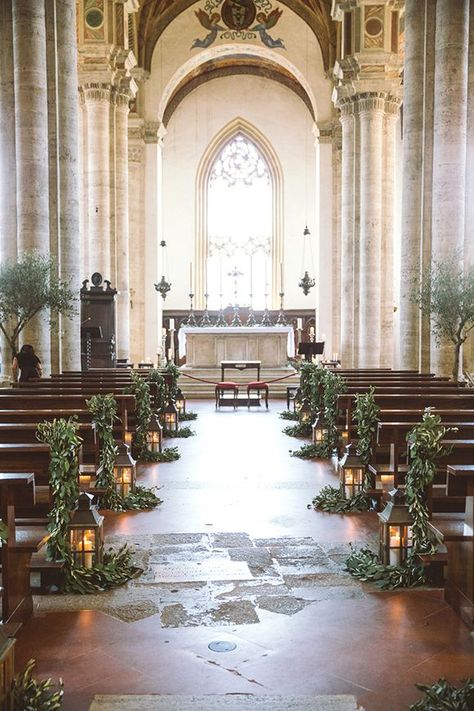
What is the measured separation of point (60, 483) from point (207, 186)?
33255 mm

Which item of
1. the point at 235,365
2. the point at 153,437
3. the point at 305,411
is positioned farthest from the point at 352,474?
the point at 235,365

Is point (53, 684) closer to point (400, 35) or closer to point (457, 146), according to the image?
point (457, 146)

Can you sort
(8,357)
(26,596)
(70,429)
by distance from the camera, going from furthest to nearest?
(8,357)
(70,429)
(26,596)

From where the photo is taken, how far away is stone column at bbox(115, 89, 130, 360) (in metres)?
23.3

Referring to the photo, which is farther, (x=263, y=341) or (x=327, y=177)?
(x=327, y=177)

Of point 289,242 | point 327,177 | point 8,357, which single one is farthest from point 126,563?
point 289,242

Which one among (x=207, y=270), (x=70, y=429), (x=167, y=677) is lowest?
(x=167, y=677)

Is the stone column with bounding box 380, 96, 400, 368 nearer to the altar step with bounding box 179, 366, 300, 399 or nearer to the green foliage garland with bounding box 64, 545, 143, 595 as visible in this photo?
the altar step with bounding box 179, 366, 300, 399

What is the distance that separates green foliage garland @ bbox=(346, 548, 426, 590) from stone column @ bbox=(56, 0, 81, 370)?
397 inches

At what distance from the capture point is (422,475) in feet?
18.2

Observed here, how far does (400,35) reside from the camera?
22766 mm

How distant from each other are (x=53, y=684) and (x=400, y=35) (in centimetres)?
2266

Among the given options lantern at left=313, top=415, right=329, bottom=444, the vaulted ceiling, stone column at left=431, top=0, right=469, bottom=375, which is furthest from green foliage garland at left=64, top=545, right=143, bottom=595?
the vaulted ceiling

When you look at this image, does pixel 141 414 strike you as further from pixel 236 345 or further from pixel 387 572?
pixel 236 345
